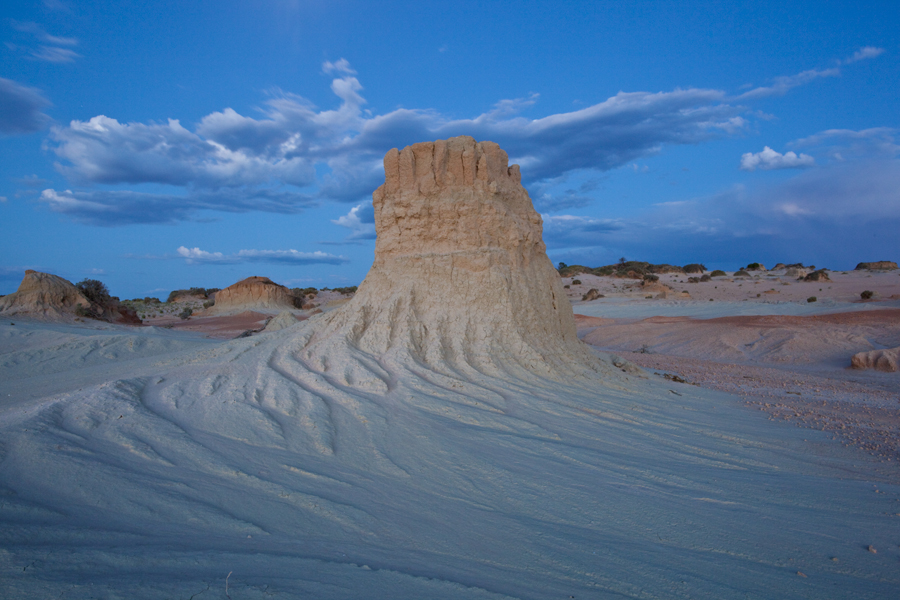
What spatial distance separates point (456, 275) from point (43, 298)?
53.3ft

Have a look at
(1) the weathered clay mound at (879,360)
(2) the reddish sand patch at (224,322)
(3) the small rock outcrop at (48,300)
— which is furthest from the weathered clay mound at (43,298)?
(1) the weathered clay mound at (879,360)

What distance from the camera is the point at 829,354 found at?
1288cm

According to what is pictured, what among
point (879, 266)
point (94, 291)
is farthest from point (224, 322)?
point (879, 266)

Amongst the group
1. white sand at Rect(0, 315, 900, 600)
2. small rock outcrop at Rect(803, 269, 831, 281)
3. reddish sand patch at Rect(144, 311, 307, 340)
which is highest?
small rock outcrop at Rect(803, 269, 831, 281)

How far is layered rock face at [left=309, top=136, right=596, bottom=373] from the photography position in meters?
6.69

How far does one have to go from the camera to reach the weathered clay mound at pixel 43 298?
15141 mm

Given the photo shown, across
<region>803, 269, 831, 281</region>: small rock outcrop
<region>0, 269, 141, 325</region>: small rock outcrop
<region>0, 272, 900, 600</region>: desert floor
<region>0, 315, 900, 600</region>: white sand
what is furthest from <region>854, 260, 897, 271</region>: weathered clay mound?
<region>0, 269, 141, 325</region>: small rock outcrop

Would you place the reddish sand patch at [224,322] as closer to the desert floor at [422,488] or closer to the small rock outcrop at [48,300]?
the small rock outcrop at [48,300]

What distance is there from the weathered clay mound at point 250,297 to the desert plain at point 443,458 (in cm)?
2042

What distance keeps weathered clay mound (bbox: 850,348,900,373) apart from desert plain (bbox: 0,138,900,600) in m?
2.51

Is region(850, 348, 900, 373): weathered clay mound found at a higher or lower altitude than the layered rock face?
lower

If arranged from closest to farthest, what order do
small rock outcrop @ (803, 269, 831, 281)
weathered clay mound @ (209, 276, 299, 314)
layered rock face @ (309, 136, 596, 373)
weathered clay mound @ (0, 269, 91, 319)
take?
layered rock face @ (309, 136, 596, 373) → weathered clay mound @ (0, 269, 91, 319) → weathered clay mound @ (209, 276, 299, 314) → small rock outcrop @ (803, 269, 831, 281)

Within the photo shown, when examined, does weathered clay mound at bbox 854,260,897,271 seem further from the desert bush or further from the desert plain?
the desert bush

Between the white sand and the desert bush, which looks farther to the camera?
the desert bush
